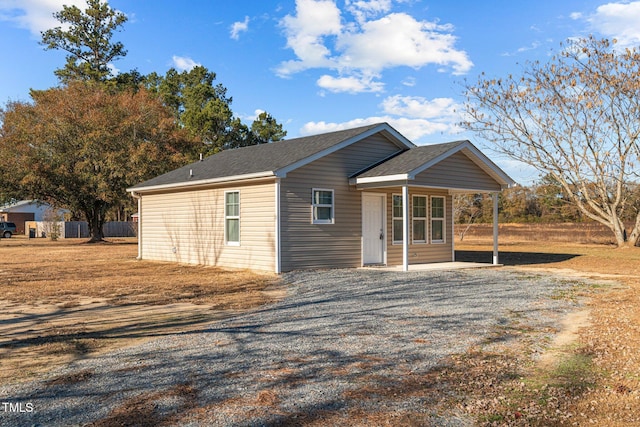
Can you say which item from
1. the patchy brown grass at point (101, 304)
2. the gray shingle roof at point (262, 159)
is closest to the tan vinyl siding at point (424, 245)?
the gray shingle roof at point (262, 159)

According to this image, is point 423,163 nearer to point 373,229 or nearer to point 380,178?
point 380,178

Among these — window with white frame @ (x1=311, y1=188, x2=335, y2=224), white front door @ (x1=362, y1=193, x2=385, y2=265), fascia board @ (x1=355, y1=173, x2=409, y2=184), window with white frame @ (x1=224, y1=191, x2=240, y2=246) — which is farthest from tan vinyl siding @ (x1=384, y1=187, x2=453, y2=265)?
window with white frame @ (x1=224, y1=191, x2=240, y2=246)

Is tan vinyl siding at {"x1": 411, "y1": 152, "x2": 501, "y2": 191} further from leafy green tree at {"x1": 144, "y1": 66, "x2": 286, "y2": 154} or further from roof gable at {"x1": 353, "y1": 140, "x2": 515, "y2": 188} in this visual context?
leafy green tree at {"x1": 144, "y1": 66, "x2": 286, "y2": 154}

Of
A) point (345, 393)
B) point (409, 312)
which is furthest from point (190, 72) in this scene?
point (345, 393)

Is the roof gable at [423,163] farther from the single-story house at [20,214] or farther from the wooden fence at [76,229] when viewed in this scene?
the single-story house at [20,214]

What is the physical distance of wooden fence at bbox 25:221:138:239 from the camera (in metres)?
44.5

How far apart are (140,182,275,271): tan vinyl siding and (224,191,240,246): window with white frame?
176mm

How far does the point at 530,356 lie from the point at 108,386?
4.26 meters

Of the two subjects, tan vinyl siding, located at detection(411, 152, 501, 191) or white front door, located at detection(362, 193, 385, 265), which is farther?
white front door, located at detection(362, 193, 385, 265)

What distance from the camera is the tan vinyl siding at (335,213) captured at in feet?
46.9

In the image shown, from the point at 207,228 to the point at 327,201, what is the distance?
13.7 ft

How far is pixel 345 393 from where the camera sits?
450 centimetres

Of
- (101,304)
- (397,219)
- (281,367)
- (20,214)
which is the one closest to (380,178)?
(397,219)

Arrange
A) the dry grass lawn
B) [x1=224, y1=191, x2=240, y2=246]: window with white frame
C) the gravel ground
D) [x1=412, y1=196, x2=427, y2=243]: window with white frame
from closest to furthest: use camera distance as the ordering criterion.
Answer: the gravel ground
the dry grass lawn
[x1=224, y1=191, x2=240, y2=246]: window with white frame
[x1=412, y1=196, x2=427, y2=243]: window with white frame
